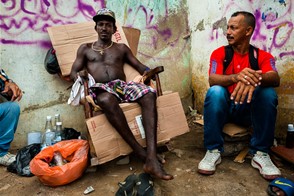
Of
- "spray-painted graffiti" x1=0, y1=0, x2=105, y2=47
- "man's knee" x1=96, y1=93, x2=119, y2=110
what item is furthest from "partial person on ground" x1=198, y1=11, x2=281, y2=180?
"spray-painted graffiti" x1=0, y1=0, x2=105, y2=47

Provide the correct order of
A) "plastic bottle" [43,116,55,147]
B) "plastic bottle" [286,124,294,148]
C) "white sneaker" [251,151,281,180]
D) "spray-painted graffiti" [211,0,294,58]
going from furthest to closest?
"plastic bottle" [43,116,55,147] < "spray-painted graffiti" [211,0,294,58] < "plastic bottle" [286,124,294,148] < "white sneaker" [251,151,281,180]

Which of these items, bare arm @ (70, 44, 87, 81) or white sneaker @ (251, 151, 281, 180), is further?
bare arm @ (70, 44, 87, 81)

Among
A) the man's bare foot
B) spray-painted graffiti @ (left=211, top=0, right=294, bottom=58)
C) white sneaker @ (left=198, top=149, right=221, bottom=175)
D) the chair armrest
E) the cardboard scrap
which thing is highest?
spray-painted graffiti @ (left=211, top=0, right=294, bottom=58)

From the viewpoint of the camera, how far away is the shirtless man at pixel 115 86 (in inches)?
93.9

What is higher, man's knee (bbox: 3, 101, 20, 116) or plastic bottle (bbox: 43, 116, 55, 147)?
man's knee (bbox: 3, 101, 20, 116)

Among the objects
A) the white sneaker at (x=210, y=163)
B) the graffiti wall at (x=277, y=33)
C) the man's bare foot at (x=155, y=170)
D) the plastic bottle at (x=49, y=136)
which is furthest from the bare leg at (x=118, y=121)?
the graffiti wall at (x=277, y=33)

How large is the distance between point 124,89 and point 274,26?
1.71 meters

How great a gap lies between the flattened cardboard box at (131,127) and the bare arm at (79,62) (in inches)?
28.7

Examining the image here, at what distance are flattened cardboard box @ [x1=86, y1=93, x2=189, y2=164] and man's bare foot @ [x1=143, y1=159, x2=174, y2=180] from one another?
312mm

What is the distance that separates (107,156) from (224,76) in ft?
4.08

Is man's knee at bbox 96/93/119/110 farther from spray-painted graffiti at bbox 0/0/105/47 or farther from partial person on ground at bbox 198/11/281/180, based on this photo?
spray-painted graffiti at bbox 0/0/105/47

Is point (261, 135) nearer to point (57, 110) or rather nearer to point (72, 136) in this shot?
point (72, 136)

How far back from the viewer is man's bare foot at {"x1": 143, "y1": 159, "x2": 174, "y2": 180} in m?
2.15

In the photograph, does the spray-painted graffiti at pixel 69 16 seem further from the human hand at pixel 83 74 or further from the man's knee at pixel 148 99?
the man's knee at pixel 148 99
